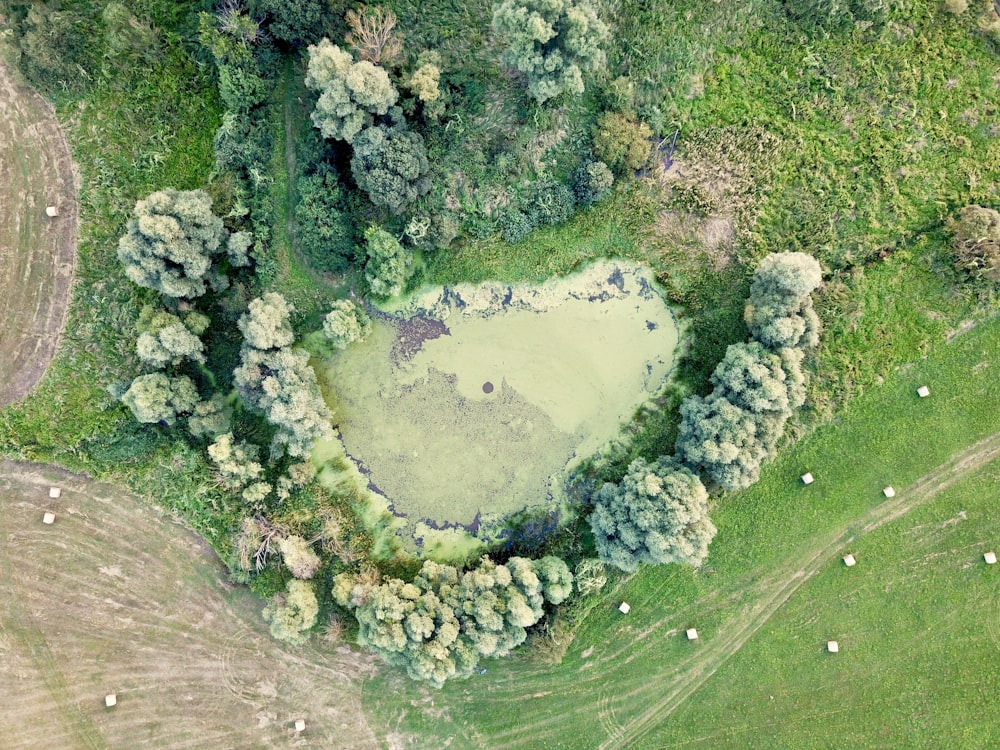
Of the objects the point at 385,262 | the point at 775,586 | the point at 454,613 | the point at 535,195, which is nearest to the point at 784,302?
the point at 535,195

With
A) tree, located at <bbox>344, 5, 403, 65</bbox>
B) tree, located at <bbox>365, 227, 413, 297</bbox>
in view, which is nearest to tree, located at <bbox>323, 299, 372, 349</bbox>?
tree, located at <bbox>365, 227, 413, 297</bbox>

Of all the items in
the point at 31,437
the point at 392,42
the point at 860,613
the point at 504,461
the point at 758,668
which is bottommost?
the point at 31,437

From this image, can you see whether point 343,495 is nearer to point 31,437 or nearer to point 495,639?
point 495,639

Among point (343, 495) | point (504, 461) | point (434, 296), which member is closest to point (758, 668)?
point (504, 461)

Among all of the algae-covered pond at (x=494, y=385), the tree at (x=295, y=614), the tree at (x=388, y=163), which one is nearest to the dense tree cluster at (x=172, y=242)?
the tree at (x=388, y=163)

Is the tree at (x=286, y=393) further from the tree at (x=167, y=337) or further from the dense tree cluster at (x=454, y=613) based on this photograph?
the dense tree cluster at (x=454, y=613)

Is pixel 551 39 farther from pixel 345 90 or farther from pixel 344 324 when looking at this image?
pixel 344 324
